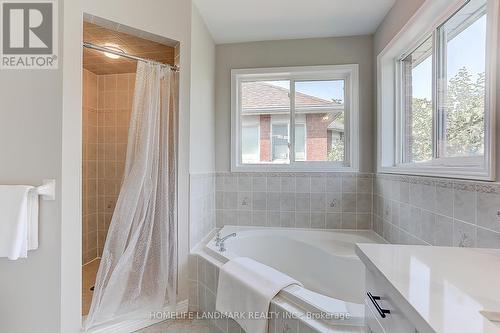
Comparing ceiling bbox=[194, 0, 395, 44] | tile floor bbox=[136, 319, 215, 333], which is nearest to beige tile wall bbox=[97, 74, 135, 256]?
ceiling bbox=[194, 0, 395, 44]

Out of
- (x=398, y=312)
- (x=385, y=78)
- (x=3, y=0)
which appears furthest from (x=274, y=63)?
(x=398, y=312)

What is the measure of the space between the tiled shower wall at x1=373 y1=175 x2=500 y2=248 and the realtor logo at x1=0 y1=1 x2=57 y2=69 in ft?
7.75

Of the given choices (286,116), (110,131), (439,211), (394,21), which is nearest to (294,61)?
(286,116)

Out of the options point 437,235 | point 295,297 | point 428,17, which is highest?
point 428,17

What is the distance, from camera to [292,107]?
2.79 metres

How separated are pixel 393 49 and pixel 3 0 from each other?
2777mm

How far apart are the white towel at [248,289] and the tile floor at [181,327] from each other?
333mm

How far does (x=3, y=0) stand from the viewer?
4.96 ft

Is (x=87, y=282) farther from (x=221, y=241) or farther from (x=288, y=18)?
(x=288, y=18)

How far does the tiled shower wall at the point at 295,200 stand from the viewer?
2.64 m

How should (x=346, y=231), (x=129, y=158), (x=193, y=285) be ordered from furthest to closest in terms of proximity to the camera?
1. (x=346, y=231)
2. (x=193, y=285)
3. (x=129, y=158)

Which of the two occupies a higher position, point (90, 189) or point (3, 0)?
point (3, 0)

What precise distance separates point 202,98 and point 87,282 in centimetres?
209

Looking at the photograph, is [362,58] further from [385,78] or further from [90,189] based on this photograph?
[90,189]
